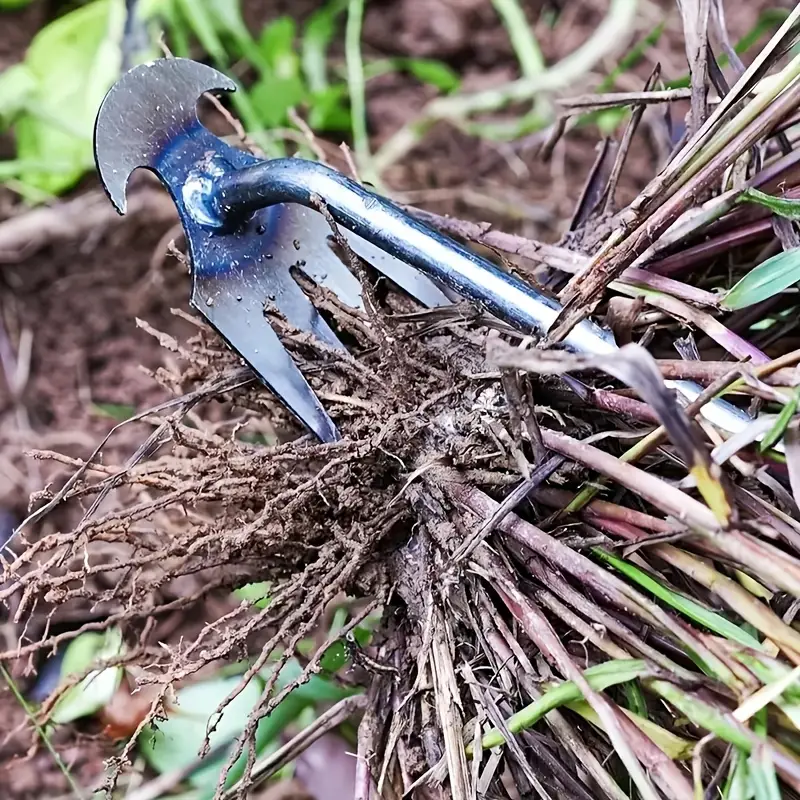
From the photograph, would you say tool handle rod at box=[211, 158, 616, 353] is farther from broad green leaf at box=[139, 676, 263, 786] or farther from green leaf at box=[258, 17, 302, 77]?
green leaf at box=[258, 17, 302, 77]

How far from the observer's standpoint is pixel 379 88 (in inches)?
56.7

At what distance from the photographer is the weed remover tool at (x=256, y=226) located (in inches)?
25.8

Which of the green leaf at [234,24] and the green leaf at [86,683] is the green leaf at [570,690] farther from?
the green leaf at [234,24]

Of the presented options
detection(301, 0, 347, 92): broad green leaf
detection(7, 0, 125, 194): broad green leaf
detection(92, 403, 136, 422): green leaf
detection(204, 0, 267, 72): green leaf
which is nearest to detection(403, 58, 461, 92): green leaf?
detection(301, 0, 347, 92): broad green leaf

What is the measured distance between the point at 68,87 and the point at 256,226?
2.42 feet

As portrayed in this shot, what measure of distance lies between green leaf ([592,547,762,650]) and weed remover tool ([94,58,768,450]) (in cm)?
23

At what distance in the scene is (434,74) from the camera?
1.38 m

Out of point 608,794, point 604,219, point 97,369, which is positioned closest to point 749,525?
point 608,794

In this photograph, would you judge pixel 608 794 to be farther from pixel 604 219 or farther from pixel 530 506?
pixel 604 219

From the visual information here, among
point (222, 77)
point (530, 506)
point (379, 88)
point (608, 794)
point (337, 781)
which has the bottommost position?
point (337, 781)

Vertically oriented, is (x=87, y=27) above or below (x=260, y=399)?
above

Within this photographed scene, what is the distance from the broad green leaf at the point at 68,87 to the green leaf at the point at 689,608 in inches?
42.9

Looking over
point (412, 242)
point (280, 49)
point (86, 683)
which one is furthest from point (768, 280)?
point (280, 49)

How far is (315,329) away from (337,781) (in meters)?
0.52
